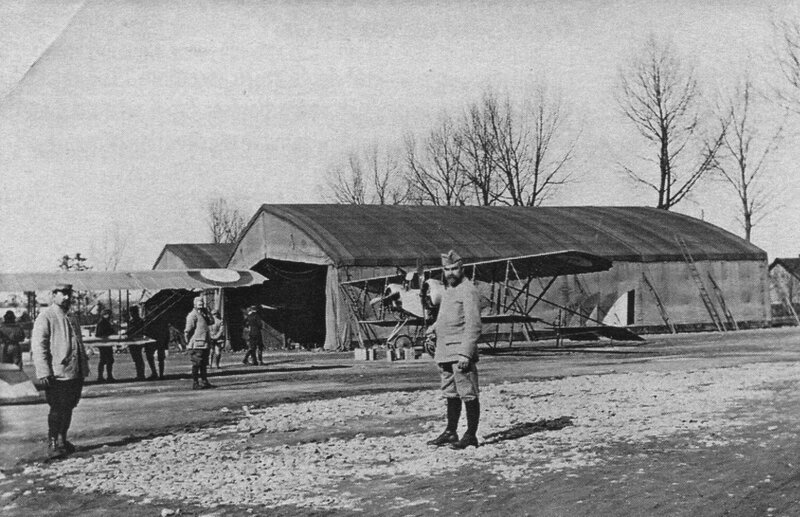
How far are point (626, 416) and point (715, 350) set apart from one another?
14.8m

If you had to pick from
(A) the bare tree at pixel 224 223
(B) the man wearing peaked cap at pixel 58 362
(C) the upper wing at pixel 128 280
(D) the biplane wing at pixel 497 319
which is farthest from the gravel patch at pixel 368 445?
(A) the bare tree at pixel 224 223

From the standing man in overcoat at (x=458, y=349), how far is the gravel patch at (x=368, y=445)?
0.91 feet

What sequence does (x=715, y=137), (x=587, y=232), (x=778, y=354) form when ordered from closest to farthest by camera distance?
1. (x=778, y=354)
2. (x=715, y=137)
3. (x=587, y=232)

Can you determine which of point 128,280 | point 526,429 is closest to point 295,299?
point 128,280

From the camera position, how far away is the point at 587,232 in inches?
1462

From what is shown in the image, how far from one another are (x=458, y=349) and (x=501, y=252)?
25.4m

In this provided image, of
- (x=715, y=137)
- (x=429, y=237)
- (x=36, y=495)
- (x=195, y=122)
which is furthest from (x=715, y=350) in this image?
(x=36, y=495)

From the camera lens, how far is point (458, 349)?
8250 mm

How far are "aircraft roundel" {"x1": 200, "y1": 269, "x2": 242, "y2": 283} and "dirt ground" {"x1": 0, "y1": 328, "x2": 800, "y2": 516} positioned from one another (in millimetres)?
10695

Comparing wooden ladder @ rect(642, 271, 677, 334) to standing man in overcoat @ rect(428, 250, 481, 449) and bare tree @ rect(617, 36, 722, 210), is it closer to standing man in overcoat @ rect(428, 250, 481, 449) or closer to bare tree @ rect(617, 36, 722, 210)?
bare tree @ rect(617, 36, 722, 210)

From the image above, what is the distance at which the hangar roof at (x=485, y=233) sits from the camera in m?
31.8

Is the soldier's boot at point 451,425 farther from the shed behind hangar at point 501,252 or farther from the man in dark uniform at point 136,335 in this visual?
the shed behind hangar at point 501,252

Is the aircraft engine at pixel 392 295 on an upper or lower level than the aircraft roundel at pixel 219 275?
lower

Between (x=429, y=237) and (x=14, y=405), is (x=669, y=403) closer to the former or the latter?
(x=14, y=405)
